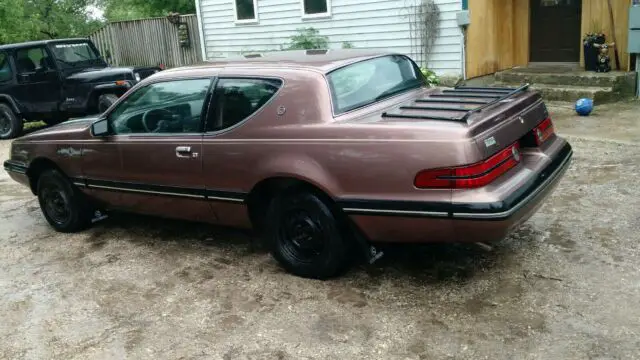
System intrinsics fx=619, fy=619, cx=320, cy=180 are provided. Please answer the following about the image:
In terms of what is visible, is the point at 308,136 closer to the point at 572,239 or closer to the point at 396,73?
the point at 396,73

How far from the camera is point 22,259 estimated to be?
17.3ft

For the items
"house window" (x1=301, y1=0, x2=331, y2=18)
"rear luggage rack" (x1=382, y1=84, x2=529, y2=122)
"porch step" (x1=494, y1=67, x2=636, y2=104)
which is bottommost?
"porch step" (x1=494, y1=67, x2=636, y2=104)

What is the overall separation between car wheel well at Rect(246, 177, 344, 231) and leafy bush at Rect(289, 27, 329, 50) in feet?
30.0

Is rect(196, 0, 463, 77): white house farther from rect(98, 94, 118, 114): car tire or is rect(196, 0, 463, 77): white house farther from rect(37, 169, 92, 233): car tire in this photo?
rect(37, 169, 92, 233): car tire

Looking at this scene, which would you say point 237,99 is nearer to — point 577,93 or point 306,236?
point 306,236

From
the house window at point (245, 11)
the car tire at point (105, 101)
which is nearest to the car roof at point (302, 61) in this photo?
the car tire at point (105, 101)

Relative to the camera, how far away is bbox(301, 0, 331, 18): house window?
1311 centimetres

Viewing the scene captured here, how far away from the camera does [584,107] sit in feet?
29.5

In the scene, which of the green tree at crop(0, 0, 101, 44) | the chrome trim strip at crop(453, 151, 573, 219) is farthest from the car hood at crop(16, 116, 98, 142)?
the green tree at crop(0, 0, 101, 44)

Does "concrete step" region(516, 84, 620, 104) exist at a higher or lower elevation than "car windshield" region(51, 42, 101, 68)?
lower

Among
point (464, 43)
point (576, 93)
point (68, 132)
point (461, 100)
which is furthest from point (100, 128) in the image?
point (464, 43)

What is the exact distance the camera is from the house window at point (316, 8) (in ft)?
43.0

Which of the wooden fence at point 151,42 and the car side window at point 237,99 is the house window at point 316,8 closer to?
the wooden fence at point 151,42

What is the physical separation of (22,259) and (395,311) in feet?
10.9
